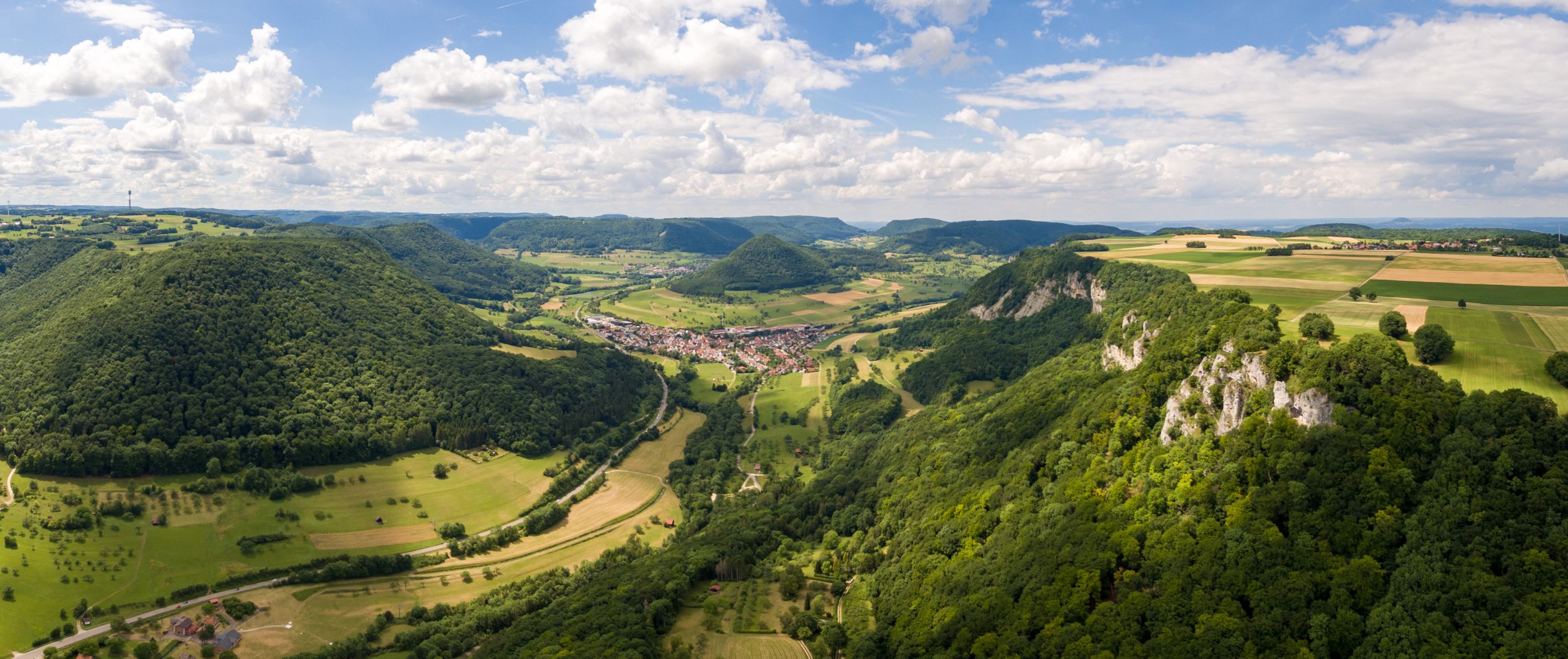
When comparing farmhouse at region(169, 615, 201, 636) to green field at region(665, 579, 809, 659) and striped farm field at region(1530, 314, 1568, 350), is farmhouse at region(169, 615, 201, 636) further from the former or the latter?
striped farm field at region(1530, 314, 1568, 350)

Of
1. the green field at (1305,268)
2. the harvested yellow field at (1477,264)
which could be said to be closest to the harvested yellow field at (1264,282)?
the green field at (1305,268)

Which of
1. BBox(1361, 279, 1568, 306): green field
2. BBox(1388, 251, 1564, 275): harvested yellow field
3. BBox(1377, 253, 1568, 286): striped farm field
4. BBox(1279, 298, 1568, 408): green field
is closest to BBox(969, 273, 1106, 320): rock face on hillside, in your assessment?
BBox(1388, 251, 1564, 275): harvested yellow field

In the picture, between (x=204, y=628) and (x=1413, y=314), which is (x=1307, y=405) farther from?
(x=204, y=628)

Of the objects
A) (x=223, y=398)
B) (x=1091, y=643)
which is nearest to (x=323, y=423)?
(x=223, y=398)

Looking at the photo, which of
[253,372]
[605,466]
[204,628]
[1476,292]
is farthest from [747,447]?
[1476,292]

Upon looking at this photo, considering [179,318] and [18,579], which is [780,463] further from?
[179,318]
